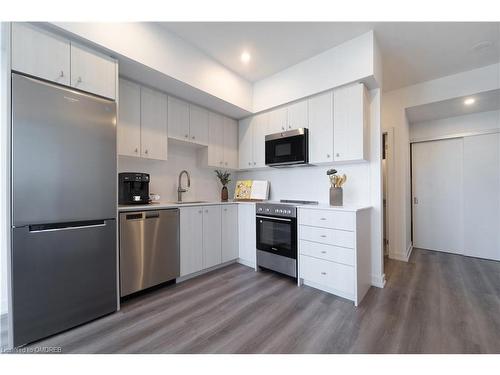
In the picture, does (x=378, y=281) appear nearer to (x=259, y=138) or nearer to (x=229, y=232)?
(x=229, y=232)

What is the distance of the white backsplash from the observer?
263cm

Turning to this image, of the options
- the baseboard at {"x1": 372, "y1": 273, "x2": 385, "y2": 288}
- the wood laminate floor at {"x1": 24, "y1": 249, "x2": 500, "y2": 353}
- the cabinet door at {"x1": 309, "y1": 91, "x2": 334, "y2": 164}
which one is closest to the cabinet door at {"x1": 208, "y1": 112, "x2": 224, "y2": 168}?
Answer: the cabinet door at {"x1": 309, "y1": 91, "x2": 334, "y2": 164}

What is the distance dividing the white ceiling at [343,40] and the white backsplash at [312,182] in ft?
4.65

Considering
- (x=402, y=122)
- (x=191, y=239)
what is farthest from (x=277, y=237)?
(x=402, y=122)

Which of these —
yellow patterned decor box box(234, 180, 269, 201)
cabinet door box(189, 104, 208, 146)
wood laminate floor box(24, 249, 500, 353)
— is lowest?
wood laminate floor box(24, 249, 500, 353)

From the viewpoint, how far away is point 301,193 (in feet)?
10.4

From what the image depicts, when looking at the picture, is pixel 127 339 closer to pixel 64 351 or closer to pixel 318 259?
pixel 64 351

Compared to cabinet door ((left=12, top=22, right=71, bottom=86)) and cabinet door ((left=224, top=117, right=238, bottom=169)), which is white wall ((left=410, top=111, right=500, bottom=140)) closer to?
cabinet door ((left=224, top=117, right=238, bottom=169))

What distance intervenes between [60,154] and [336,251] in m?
2.59

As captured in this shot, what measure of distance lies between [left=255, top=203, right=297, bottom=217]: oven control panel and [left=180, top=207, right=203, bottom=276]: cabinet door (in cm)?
79

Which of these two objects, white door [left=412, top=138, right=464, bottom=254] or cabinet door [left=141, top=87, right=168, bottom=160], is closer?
cabinet door [left=141, top=87, right=168, bottom=160]

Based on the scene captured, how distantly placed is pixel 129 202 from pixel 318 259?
221 centimetres

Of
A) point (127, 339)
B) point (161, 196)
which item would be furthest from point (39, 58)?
point (127, 339)
